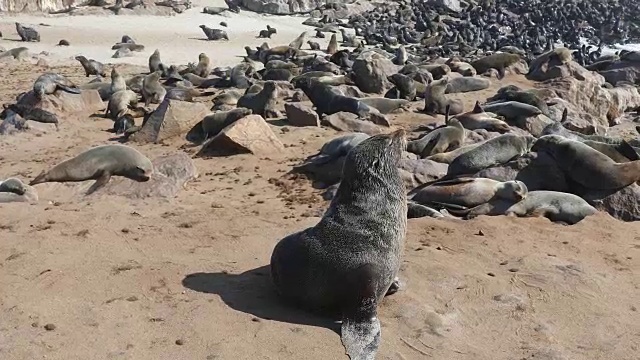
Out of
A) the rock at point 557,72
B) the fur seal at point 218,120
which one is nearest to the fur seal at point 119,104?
the fur seal at point 218,120

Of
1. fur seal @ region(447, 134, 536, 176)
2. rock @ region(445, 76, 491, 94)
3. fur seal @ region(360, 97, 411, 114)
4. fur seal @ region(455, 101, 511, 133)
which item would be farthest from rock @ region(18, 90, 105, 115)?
fur seal @ region(447, 134, 536, 176)

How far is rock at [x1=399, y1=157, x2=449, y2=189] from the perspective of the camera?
756cm

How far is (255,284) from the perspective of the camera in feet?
15.8

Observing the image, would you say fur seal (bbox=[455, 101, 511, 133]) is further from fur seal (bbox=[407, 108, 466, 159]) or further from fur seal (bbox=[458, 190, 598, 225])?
fur seal (bbox=[458, 190, 598, 225])

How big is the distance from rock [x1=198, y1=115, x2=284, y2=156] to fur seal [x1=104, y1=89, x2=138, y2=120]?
8.25ft

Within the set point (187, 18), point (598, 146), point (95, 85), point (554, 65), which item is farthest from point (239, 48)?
point (598, 146)

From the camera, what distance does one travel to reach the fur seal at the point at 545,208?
6.62 m

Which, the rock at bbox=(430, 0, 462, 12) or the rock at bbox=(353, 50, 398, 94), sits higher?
the rock at bbox=(353, 50, 398, 94)

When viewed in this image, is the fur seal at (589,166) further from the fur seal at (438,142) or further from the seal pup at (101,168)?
the seal pup at (101,168)

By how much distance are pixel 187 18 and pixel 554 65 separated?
14.8 m

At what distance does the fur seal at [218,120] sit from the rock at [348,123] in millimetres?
1208

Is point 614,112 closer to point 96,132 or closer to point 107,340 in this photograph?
point 96,132

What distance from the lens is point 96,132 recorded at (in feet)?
33.7

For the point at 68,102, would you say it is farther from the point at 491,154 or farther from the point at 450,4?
the point at 450,4
